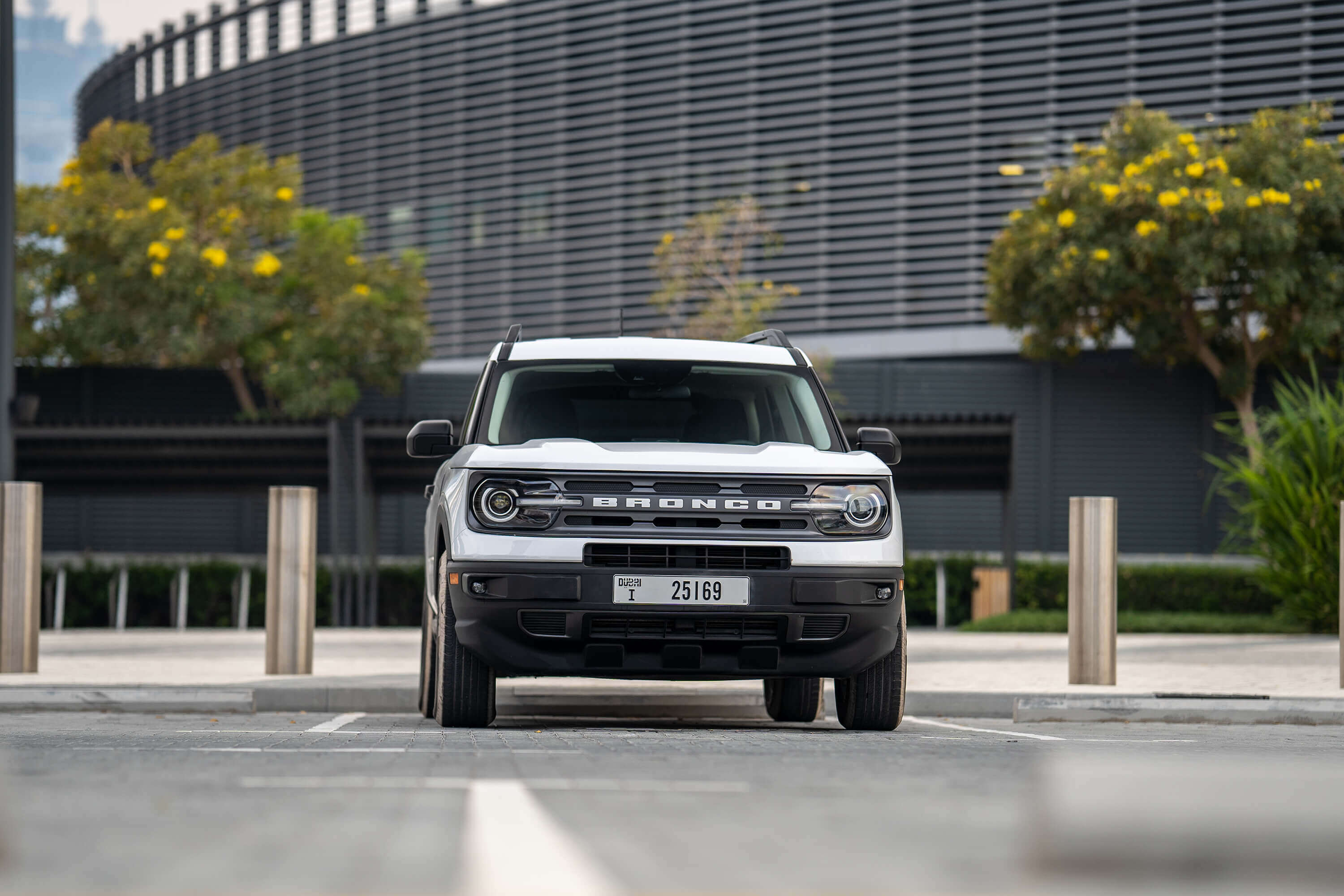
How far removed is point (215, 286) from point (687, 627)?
17135 mm

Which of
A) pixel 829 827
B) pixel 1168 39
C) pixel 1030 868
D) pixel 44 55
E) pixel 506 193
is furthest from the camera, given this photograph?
pixel 44 55

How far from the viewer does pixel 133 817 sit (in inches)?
146

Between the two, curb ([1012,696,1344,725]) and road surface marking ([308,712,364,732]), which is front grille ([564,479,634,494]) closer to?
road surface marking ([308,712,364,732])

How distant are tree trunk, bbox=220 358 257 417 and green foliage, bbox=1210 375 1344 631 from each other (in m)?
13.7

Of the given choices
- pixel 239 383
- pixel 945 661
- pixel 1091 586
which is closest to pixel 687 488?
pixel 1091 586

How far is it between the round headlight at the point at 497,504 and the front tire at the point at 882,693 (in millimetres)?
1796

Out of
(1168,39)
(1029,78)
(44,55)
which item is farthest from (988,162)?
(44,55)

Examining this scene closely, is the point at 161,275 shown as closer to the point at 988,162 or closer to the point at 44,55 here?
the point at 988,162

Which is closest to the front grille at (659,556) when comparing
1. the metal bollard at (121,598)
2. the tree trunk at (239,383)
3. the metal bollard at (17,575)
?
the metal bollard at (17,575)

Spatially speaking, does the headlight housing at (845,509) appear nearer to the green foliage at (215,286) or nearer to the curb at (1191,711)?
the curb at (1191,711)

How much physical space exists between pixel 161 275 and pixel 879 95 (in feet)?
44.0

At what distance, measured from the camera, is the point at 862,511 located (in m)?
7.11

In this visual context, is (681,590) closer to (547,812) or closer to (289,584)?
(547,812)

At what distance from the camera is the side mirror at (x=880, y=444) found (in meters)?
7.89
